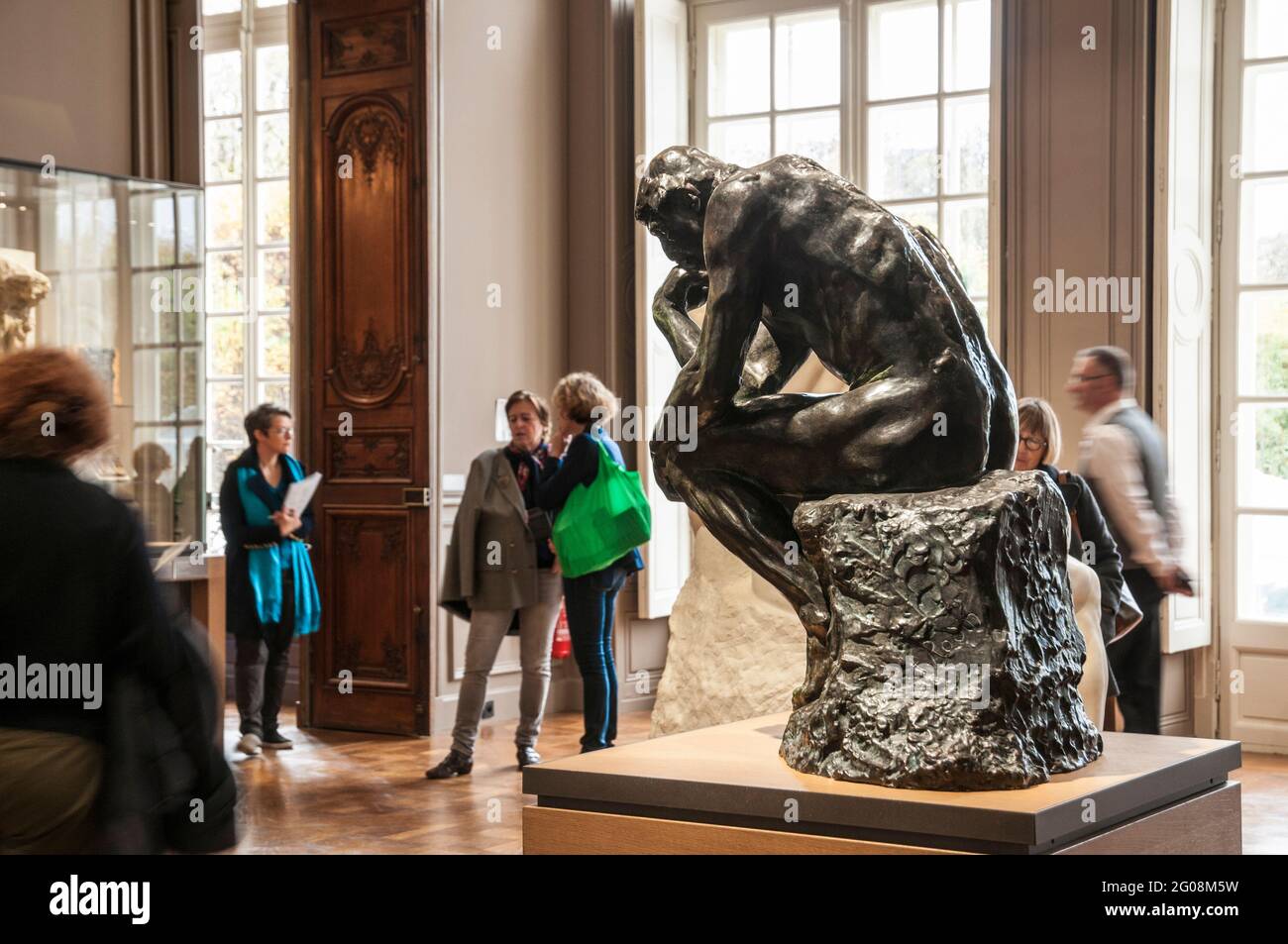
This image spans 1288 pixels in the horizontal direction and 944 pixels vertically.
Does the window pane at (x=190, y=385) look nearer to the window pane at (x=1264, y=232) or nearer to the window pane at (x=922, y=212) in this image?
the window pane at (x=922, y=212)

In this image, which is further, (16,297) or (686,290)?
(16,297)

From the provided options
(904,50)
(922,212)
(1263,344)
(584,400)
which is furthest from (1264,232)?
(584,400)

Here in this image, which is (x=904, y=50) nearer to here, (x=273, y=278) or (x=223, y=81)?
(x=273, y=278)

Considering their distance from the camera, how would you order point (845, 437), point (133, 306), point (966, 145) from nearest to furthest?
point (845, 437), point (133, 306), point (966, 145)

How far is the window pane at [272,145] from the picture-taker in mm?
9117

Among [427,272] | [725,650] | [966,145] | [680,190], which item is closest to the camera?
[680,190]

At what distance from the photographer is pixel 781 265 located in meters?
2.98

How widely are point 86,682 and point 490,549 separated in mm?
3861

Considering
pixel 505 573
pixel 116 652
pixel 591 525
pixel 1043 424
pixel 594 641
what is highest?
pixel 1043 424

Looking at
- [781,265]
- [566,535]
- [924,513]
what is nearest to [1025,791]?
[924,513]

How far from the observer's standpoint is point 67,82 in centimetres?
699

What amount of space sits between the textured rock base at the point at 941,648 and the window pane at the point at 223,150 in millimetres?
7249

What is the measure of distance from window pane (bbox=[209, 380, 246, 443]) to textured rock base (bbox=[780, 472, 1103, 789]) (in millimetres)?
6985
